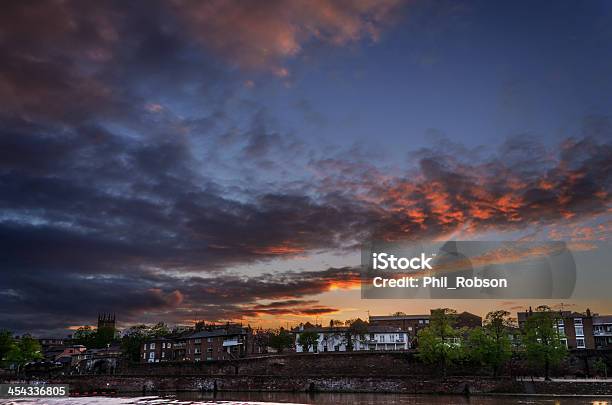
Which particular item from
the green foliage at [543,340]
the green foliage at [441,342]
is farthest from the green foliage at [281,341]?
the green foliage at [543,340]

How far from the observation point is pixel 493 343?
85.0 meters

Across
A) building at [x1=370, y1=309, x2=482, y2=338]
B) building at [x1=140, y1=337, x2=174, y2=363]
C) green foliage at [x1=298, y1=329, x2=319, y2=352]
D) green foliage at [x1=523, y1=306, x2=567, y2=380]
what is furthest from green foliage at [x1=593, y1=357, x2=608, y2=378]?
building at [x1=140, y1=337, x2=174, y2=363]

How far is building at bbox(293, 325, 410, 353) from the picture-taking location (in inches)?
5699

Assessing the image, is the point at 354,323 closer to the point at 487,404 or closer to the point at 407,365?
the point at 407,365

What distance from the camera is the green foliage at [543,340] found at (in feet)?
261

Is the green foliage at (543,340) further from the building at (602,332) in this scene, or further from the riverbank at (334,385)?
the building at (602,332)

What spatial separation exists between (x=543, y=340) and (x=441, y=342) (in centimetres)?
1626

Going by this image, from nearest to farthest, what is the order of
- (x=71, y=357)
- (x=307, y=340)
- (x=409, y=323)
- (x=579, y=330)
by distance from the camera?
1. (x=579, y=330)
2. (x=307, y=340)
3. (x=409, y=323)
4. (x=71, y=357)

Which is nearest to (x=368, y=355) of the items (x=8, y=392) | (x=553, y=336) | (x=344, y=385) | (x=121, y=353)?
(x=344, y=385)

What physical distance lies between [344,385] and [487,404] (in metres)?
31.3

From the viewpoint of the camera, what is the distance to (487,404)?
191 feet

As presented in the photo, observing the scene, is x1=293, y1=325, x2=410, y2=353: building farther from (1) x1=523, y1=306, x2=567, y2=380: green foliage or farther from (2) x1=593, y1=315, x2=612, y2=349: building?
(1) x1=523, y1=306, x2=567, y2=380: green foliage

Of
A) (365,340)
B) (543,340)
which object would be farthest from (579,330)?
(365,340)

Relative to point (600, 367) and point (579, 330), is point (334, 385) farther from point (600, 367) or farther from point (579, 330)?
point (579, 330)
